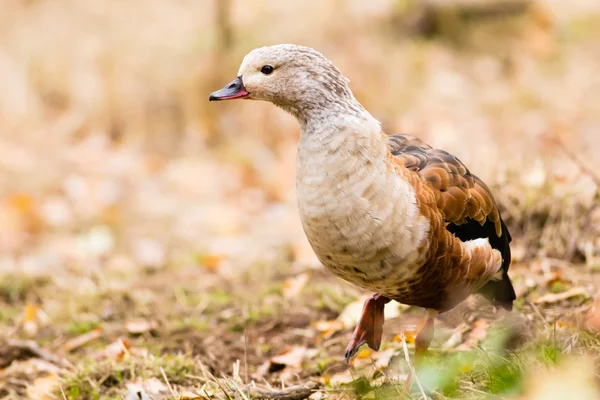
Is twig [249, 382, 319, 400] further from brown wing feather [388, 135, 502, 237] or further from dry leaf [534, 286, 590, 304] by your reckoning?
dry leaf [534, 286, 590, 304]

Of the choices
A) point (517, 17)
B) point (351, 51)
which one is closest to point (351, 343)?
point (351, 51)

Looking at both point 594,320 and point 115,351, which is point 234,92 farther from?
point 115,351

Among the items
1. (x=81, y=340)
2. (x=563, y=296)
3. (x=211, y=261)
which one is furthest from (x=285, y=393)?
(x=211, y=261)

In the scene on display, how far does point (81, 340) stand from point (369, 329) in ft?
5.51

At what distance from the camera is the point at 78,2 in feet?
28.7

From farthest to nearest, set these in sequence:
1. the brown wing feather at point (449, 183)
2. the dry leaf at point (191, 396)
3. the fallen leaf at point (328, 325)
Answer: the fallen leaf at point (328, 325), the brown wing feather at point (449, 183), the dry leaf at point (191, 396)

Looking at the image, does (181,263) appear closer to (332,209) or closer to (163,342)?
(163,342)

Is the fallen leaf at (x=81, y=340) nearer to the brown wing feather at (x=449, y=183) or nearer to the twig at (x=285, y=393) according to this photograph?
the twig at (x=285, y=393)

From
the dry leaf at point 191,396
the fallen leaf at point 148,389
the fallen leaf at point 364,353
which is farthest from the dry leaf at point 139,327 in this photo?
the dry leaf at point 191,396

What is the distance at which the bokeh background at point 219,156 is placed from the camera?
3957 mm

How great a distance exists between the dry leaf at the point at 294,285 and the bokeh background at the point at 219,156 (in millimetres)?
14

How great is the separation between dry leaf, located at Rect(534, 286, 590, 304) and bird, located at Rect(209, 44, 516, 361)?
55 cm

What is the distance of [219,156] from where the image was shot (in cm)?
785

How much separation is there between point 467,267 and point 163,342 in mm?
1628
